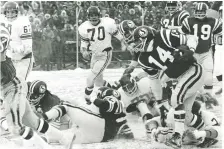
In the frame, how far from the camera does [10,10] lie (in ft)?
13.9

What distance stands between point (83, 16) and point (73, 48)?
0.45 m

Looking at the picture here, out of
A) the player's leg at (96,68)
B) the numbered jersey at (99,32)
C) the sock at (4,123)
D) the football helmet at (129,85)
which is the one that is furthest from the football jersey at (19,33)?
the player's leg at (96,68)

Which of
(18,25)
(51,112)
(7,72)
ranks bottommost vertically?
(51,112)

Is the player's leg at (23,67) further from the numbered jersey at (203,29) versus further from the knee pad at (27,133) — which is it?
the numbered jersey at (203,29)

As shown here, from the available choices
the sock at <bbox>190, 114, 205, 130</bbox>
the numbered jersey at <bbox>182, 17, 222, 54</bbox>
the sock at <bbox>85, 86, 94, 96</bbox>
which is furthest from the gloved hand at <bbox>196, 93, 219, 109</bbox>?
the sock at <bbox>85, 86, 94, 96</bbox>

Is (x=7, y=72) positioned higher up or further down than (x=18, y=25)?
further down

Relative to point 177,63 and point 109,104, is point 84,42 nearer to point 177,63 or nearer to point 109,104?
Result: point 109,104

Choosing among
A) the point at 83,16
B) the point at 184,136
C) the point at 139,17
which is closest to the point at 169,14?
the point at 139,17

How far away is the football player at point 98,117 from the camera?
419 cm

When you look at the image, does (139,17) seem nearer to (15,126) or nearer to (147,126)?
(147,126)

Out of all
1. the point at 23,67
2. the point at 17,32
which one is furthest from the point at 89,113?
the point at 17,32

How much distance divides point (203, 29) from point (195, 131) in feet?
3.21

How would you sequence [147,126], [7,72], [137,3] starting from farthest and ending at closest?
[137,3], [147,126], [7,72]

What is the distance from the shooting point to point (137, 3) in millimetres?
5191
